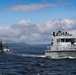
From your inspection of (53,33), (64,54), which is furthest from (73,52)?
(53,33)

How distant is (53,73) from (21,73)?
4599mm

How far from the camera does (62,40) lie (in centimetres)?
8112

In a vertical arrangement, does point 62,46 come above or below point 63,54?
above

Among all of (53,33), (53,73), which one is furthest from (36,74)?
(53,33)

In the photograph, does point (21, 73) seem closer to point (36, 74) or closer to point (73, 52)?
point (36, 74)

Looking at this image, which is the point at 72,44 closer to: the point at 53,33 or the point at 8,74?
the point at 53,33

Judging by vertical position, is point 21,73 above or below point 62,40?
below

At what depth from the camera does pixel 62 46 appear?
79.5m

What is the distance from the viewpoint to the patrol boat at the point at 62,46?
77438 mm

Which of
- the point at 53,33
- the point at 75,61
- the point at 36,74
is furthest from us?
the point at 53,33

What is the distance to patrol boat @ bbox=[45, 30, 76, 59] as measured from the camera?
77438mm

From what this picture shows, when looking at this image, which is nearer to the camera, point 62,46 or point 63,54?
point 63,54

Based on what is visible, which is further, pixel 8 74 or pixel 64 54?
pixel 64 54

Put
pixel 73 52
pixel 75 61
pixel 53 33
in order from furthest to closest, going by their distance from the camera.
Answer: pixel 53 33 < pixel 73 52 < pixel 75 61
